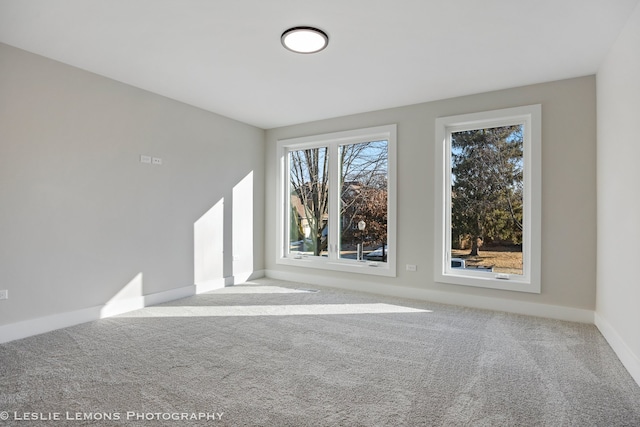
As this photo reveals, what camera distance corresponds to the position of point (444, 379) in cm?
246

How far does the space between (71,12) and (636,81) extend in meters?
4.26

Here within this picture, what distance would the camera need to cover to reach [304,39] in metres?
2.96

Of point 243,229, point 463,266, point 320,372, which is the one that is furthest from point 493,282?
point 243,229

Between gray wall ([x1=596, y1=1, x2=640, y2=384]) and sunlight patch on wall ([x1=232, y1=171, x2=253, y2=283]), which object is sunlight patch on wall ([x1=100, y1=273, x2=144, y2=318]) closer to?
sunlight patch on wall ([x1=232, y1=171, x2=253, y2=283])

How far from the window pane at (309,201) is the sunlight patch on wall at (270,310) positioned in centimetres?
161

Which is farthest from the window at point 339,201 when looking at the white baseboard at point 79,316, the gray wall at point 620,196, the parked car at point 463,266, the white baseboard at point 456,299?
the gray wall at point 620,196

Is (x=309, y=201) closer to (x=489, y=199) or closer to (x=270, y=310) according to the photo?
(x=270, y=310)

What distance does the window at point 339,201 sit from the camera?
5.16 metres

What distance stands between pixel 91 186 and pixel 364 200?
358 cm

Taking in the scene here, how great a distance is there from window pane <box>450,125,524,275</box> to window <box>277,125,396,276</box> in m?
0.87

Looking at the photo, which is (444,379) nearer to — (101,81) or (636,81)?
(636,81)

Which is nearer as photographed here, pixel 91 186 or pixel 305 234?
pixel 91 186

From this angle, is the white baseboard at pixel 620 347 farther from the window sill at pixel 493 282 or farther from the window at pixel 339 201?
the window at pixel 339 201

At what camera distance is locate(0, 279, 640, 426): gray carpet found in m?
2.04
